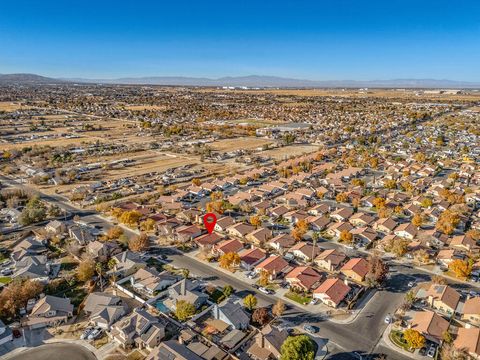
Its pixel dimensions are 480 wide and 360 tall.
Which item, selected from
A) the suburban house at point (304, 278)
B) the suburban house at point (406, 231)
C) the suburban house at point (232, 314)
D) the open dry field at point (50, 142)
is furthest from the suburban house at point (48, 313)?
the open dry field at point (50, 142)

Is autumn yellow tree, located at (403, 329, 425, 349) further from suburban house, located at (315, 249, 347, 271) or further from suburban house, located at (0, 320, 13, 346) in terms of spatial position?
suburban house, located at (0, 320, 13, 346)

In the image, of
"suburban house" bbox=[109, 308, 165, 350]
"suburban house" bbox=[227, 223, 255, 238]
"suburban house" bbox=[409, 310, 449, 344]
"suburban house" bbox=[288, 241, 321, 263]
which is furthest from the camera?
"suburban house" bbox=[227, 223, 255, 238]

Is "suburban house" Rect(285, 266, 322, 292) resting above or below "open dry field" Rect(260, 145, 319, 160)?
below

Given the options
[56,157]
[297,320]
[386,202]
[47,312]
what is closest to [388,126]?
[386,202]

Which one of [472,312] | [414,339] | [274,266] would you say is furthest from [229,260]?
[472,312]

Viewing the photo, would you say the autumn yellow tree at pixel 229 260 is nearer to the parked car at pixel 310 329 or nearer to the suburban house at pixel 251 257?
the suburban house at pixel 251 257

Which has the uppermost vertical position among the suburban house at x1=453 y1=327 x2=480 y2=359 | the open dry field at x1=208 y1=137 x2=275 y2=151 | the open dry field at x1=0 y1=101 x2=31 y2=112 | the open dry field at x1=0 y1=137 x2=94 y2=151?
the open dry field at x1=0 y1=101 x2=31 y2=112

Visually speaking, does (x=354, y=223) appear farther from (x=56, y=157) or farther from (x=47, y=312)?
(x=56, y=157)

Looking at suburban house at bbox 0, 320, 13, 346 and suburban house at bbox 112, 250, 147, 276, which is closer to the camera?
suburban house at bbox 0, 320, 13, 346

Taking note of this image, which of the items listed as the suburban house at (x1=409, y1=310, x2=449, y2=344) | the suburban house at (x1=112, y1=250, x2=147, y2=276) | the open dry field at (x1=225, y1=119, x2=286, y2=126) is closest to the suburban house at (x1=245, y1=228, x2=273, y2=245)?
the suburban house at (x1=112, y1=250, x2=147, y2=276)
